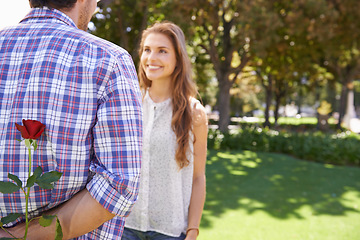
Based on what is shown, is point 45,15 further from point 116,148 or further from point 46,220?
point 46,220

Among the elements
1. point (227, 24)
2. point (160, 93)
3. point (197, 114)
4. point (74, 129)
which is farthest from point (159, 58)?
point (227, 24)

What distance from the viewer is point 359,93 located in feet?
175

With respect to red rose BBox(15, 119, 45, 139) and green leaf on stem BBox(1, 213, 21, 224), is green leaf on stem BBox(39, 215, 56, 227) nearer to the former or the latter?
green leaf on stem BBox(1, 213, 21, 224)

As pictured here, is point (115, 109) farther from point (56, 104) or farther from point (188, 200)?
point (188, 200)

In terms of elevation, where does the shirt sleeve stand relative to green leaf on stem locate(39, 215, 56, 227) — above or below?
above

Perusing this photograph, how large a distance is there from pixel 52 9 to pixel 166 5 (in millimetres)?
10991

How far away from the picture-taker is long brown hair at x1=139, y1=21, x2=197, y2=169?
2.00 m

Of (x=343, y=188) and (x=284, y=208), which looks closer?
(x=284, y=208)

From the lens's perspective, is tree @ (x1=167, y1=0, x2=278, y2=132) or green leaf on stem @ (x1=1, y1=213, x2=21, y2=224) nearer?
green leaf on stem @ (x1=1, y1=213, x2=21, y2=224)

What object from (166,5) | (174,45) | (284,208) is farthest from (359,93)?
(174,45)

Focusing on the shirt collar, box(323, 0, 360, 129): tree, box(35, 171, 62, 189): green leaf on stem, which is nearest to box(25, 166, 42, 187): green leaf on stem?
box(35, 171, 62, 189): green leaf on stem

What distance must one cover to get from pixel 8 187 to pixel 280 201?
6336 mm

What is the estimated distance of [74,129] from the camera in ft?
3.21

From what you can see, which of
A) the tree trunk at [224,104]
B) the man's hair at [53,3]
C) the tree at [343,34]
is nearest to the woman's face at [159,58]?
the man's hair at [53,3]
